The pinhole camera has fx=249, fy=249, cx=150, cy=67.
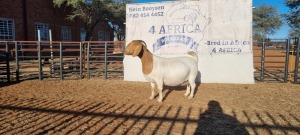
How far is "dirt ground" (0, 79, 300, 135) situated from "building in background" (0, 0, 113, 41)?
12.9 meters

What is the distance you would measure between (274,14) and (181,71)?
60.1 m

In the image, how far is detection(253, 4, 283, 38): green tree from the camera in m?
56.5

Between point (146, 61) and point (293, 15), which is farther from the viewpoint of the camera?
point (293, 15)

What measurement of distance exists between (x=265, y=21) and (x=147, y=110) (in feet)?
191

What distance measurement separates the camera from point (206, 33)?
946 centimetres

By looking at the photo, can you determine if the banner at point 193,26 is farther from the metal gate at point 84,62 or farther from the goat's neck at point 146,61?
the goat's neck at point 146,61

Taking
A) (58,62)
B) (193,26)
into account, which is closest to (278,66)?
(193,26)

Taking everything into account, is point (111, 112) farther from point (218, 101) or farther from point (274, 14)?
point (274, 14)

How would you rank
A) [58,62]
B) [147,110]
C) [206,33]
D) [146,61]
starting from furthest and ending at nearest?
[58,62] → [206,33] → [146,61] → [147,110]

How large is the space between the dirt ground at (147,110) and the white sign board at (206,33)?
32.7 inches

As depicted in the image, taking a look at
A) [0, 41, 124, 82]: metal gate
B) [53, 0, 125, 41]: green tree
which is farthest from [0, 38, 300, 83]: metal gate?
[53, 0, 125, 41]: green tree

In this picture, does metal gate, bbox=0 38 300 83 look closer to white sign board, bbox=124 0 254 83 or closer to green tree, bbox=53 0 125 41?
white sign board, bbox=124 0 254 83

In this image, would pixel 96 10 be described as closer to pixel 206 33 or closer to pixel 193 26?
pixel 193 26

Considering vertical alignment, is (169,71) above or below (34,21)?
below
